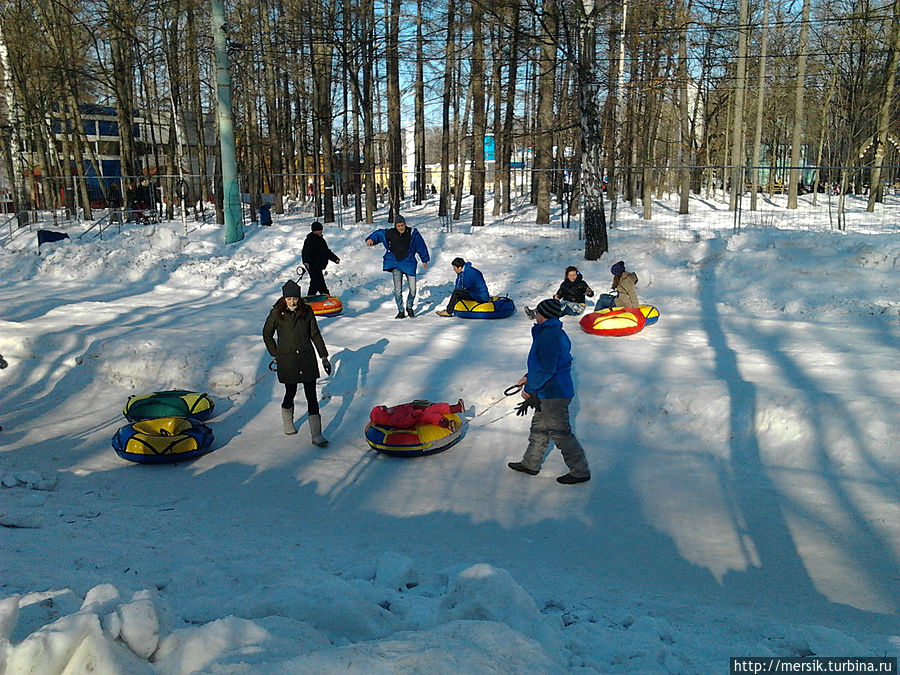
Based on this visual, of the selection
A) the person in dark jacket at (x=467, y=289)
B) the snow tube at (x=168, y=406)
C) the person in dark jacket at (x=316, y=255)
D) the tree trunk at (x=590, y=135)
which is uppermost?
the tree trunk at (x=590, y=135)

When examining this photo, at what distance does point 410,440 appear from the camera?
7.52m

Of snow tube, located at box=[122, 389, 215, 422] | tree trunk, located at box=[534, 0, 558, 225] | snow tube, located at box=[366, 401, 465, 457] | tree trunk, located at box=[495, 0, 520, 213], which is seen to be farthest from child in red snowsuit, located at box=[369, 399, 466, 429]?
tree trunk, located at box=[534, 0, 558, 225]

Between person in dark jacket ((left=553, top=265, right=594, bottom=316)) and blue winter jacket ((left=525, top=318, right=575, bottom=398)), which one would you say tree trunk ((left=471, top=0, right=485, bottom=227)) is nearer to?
person in dark jacket ((left=553, top=265, right=594, bottom=316))

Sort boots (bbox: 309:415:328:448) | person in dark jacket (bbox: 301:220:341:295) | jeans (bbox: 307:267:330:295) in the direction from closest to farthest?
boots (bbox: 309:415:328:448), person in dark jacket (bbox: 301:220:341:295), jeans (bbox: 307:267:330:295)

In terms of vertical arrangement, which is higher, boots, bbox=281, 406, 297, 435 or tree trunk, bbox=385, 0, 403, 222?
tree trunk, bbox=385, 0, 403, 222

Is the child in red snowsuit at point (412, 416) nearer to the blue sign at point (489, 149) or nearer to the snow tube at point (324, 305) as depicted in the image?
the snow tube at point (324, 305)

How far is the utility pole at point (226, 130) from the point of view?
768 inches

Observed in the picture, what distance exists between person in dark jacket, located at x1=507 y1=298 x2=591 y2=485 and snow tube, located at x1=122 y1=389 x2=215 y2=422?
4126 millimetres

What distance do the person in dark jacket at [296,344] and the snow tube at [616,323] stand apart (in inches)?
196

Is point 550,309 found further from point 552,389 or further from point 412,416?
point 412,416

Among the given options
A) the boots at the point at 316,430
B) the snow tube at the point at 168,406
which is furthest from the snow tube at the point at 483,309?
the snow tube at the point at 168,406

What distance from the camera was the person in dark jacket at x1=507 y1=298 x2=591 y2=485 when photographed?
664cm

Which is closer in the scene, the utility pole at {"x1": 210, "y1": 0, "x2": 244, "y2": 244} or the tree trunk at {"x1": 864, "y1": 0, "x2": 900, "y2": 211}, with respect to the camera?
the utility pole at {"x1": 210, "y1": 0, "x2": 244, "y2": 244}

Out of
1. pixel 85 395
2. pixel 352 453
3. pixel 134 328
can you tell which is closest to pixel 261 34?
pixel 134 328
